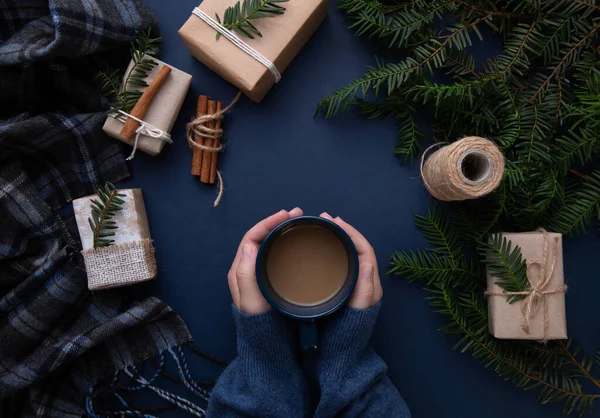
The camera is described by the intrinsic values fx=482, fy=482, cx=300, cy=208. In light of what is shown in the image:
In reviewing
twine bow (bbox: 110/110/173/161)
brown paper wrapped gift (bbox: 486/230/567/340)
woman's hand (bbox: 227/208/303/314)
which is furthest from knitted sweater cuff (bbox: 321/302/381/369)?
twine bow (bbox: 110/110/173/161)

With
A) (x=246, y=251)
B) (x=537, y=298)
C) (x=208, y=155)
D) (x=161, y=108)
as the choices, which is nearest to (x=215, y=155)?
(x=208, y=155)

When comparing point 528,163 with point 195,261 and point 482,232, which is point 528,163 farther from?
point 195,261

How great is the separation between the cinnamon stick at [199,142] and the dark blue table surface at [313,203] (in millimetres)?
Result: 31

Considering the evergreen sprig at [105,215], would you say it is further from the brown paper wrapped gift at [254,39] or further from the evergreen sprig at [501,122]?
the evergreen sprig at [501,122]

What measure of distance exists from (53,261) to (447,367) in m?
0.84

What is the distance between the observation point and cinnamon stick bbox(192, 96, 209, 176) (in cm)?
100

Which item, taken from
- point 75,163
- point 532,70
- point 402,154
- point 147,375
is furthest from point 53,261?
point 532,70

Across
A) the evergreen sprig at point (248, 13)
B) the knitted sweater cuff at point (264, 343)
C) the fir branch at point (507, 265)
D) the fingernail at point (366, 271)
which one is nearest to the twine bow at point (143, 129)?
the evergreen sprig at point (248, 13)

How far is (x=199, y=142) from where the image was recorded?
3.26 feet

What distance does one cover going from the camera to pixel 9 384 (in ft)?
3.11

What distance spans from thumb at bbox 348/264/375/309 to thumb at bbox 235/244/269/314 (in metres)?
0.16

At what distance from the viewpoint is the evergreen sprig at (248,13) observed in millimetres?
892

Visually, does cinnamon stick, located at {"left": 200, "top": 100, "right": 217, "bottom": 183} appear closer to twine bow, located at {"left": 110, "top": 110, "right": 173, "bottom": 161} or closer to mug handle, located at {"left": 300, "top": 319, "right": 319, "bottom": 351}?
twine bow, located at {"left": 110, "top": 110, "right": 173, "bottom": 161}

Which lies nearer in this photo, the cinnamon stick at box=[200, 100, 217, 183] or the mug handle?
the mug handle
